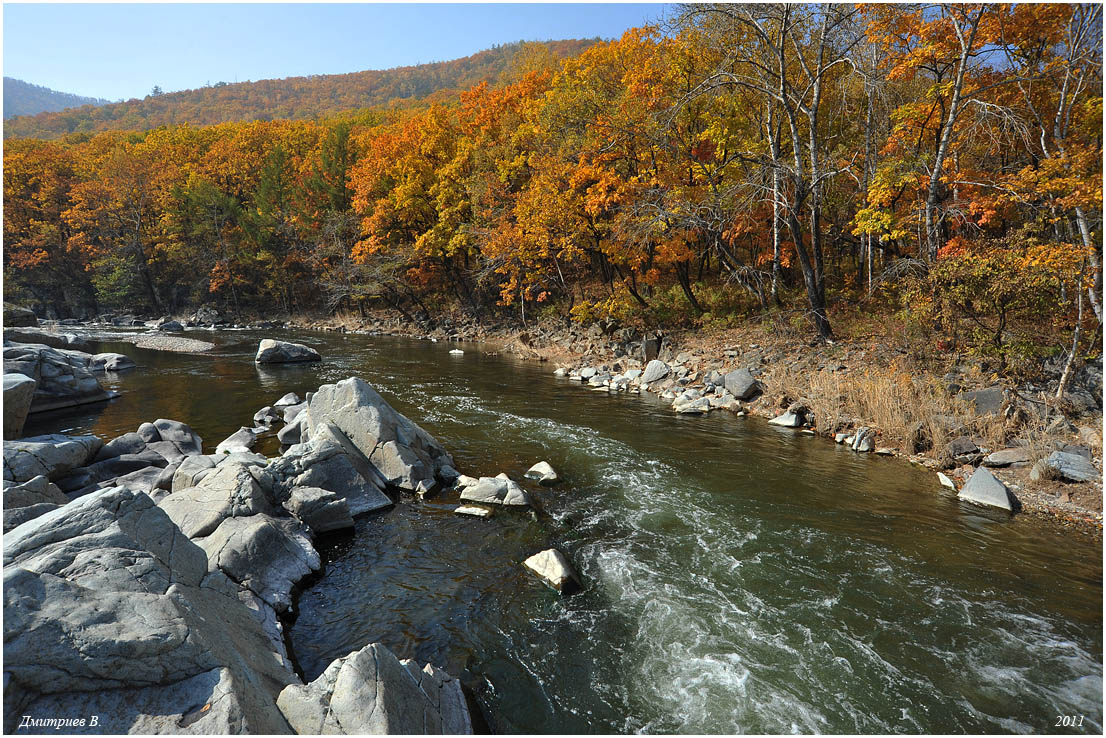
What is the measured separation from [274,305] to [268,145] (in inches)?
661

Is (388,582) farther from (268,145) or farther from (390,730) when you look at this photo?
(268,145)

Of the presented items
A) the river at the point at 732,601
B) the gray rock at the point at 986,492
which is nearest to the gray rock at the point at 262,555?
the river at the point at 732,601

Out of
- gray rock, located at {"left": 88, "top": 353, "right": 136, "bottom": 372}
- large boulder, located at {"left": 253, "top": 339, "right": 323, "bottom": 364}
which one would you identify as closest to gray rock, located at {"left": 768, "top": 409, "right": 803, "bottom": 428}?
large boulder, located at {"left": 253, "top": 339, "right": 323, "bottom": 364}

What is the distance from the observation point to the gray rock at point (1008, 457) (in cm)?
867

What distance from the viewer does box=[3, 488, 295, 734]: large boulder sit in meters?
2.95

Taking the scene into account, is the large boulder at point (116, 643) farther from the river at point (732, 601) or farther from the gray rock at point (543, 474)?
the gray rock at point (543, 474)

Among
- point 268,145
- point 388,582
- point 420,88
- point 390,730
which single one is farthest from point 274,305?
point 420,88

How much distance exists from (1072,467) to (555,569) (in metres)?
8.79

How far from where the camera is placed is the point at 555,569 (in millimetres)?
6117

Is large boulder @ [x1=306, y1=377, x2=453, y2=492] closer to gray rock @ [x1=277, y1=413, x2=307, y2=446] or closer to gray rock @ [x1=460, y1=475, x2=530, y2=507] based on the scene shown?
gray rock @ [x1=277, y1=413, x2=307, y2=446]

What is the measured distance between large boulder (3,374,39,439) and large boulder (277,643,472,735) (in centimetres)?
1134

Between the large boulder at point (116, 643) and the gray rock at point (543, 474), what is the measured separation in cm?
529

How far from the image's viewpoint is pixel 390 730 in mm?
3391

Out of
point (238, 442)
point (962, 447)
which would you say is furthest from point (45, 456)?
point (962, 447)
